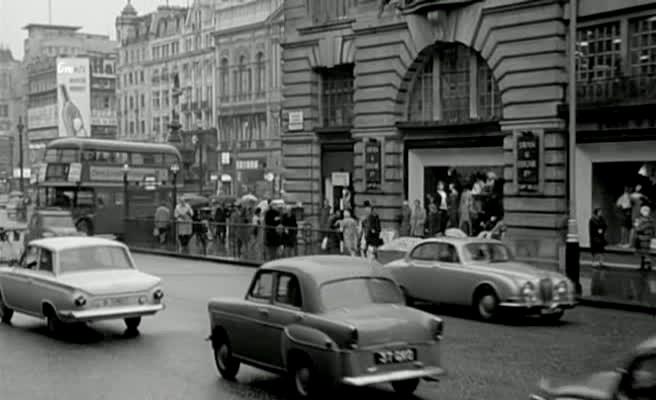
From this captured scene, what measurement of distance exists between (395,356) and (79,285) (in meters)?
7.01

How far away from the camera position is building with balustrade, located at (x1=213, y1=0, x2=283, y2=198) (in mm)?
87438

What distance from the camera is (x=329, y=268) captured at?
37.8ft

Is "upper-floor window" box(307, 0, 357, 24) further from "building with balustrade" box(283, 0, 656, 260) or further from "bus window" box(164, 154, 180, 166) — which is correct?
"bus window" box(164, 154, 180, 166)

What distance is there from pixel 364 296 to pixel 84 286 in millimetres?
6201

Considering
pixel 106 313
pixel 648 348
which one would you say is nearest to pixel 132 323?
pixel 106 313

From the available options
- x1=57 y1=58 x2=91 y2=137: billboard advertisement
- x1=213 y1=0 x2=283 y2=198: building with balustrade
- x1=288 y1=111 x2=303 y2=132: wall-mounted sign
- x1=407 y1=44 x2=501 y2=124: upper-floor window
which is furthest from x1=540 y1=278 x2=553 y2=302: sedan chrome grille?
x1=57 y1=58 x2=91 y2=137: billboard advertisement

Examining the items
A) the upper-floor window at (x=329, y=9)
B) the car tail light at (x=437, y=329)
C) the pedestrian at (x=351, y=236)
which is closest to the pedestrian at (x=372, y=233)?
the pedestrian at (x=351, y=236)

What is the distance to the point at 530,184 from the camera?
2919 cm

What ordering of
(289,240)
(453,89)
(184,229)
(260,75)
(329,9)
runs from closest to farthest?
(289,240), (453,89), (184,229), (329,9), (260,75)

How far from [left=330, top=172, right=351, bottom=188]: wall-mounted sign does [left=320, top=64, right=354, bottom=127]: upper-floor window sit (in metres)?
1.89

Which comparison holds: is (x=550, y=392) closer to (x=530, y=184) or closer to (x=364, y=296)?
(x=364, y=296)

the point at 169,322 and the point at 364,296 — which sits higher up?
the point at 364,296

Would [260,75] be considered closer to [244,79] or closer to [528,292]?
[244,79]

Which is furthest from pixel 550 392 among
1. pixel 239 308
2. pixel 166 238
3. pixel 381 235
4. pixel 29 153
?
pixel 29 153
